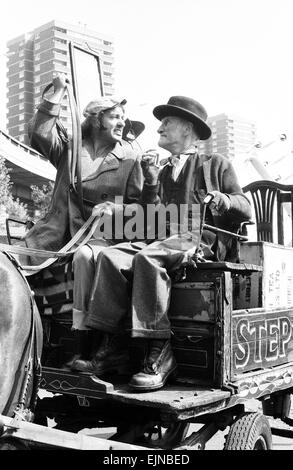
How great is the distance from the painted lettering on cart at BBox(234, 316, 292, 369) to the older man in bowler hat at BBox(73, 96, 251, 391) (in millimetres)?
413

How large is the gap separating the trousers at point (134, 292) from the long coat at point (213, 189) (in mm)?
552

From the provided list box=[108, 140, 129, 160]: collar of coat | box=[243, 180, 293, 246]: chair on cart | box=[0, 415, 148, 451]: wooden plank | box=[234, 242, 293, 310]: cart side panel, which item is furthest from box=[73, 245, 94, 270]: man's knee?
box=[243, 180, 293, 246]: chair on cart

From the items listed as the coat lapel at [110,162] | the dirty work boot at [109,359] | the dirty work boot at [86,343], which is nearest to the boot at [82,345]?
the dirty work boot at [86,343]

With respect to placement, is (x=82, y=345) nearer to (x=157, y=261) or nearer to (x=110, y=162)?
(x=157, y=261)

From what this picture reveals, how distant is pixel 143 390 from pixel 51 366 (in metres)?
0.81

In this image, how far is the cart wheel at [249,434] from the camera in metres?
3.21

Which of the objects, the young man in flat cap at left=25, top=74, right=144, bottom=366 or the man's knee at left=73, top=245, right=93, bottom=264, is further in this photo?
the young man in flat cap at left=25, top=74, right=144, bottom=366

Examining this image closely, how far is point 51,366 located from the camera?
356cm

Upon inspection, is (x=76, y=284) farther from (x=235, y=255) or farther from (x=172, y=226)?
(x=235, y=255)

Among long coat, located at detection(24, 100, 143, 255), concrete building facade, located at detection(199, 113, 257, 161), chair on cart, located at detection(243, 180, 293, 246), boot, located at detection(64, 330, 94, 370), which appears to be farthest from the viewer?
concrete building facade, located at detection(199, 113, 257, 161)

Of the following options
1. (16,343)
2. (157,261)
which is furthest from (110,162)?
(16,343)

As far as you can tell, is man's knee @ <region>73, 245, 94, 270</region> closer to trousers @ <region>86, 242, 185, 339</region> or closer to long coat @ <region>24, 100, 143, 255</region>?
trousers @ <region>86, 242, 185, 339</region>

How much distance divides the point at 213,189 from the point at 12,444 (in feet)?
6.51

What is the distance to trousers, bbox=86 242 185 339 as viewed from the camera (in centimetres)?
312
